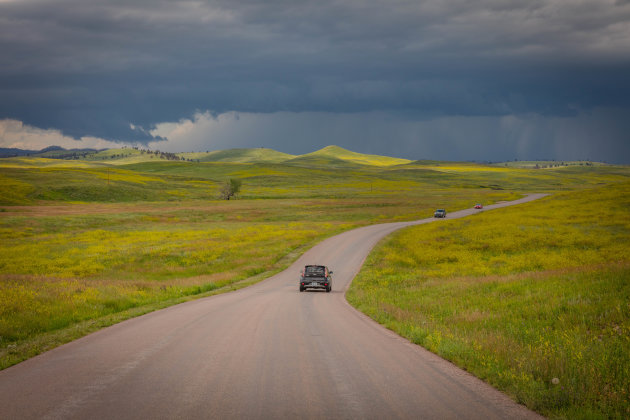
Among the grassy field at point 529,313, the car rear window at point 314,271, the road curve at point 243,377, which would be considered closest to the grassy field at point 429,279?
the grassy field at point 529,313

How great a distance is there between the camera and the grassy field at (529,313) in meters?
8.19

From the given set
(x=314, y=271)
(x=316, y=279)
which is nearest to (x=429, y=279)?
(x=316, y=279)

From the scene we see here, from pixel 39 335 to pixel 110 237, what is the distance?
153 ft

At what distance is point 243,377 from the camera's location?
8.90 metres

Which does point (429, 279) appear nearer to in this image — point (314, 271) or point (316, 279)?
point (316, 279)

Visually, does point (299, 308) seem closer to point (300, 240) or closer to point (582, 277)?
point (582, 277)

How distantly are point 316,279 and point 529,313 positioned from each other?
54.2 feet

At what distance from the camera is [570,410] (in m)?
7.24

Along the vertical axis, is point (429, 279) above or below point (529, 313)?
below

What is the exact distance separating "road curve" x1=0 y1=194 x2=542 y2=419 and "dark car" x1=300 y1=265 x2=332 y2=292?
13885 millimetres

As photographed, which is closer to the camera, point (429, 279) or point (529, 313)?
point (529, 313)

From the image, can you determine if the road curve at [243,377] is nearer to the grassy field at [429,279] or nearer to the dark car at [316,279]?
the grassy field at [429,279]

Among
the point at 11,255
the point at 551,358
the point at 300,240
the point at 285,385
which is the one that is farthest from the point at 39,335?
the point at 300,240

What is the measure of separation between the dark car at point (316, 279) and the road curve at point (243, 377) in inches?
547
